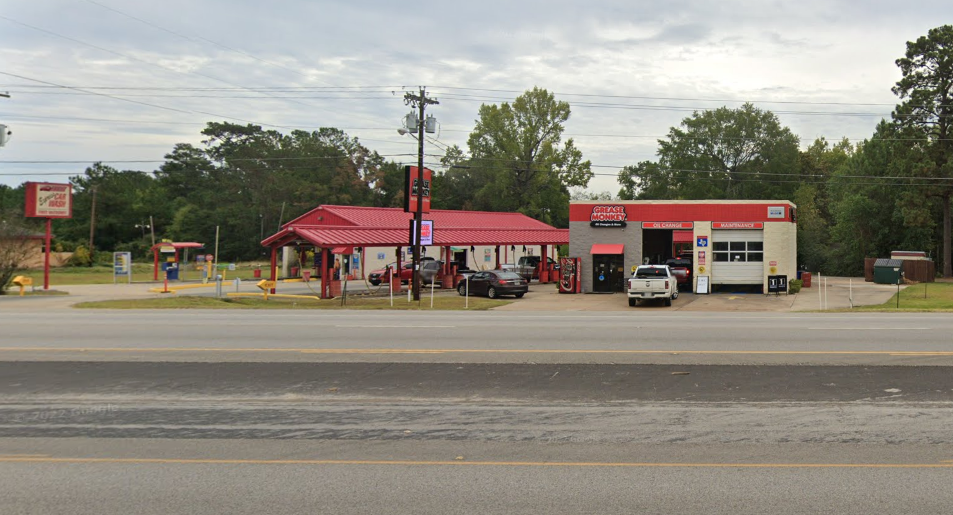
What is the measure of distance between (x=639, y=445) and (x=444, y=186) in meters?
90.1

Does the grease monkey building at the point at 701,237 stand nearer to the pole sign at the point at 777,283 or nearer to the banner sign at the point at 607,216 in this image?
the banner sign at the point at 607,216

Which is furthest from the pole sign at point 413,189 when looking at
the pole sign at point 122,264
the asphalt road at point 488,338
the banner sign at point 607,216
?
the pole sign at point 122,264

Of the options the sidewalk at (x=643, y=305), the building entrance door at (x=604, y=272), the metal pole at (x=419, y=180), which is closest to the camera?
the sidewalk at (x=643, y=305)

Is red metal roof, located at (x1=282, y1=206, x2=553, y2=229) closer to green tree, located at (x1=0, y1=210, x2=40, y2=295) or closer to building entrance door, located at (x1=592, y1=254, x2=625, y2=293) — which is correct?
building entrance door, located at (x1=592, y1=254, x2=625, y2=293)

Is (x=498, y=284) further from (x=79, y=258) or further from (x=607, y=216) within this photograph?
(x=79, y=258)

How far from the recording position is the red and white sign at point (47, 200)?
38500mm

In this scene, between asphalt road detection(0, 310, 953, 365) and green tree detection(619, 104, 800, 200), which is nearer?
asphalt road detection(0, 310, 953, 365)

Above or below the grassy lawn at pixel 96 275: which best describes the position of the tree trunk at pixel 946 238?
Result: above

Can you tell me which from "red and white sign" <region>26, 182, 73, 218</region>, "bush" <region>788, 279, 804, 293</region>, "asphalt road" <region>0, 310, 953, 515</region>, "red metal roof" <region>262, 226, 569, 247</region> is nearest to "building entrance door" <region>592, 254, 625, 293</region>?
"bush" <region>788, 279, 804, 293</region>

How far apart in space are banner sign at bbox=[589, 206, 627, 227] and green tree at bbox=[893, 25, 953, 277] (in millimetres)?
27872

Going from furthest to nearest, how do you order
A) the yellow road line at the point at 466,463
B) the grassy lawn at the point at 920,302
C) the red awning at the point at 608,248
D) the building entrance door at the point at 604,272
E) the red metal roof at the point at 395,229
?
the building entrance door at the point at 604,272 → the red awning at the point at 608,248 → the red metal roof at the point at 395,229 → the grassy lawn at the point at 920,302 → the yellow road line at the point at 466,463

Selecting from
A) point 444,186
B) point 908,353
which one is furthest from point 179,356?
point 444,186

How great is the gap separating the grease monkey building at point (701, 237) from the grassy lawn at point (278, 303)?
27.3ft

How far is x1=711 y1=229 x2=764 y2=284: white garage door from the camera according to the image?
132ft
